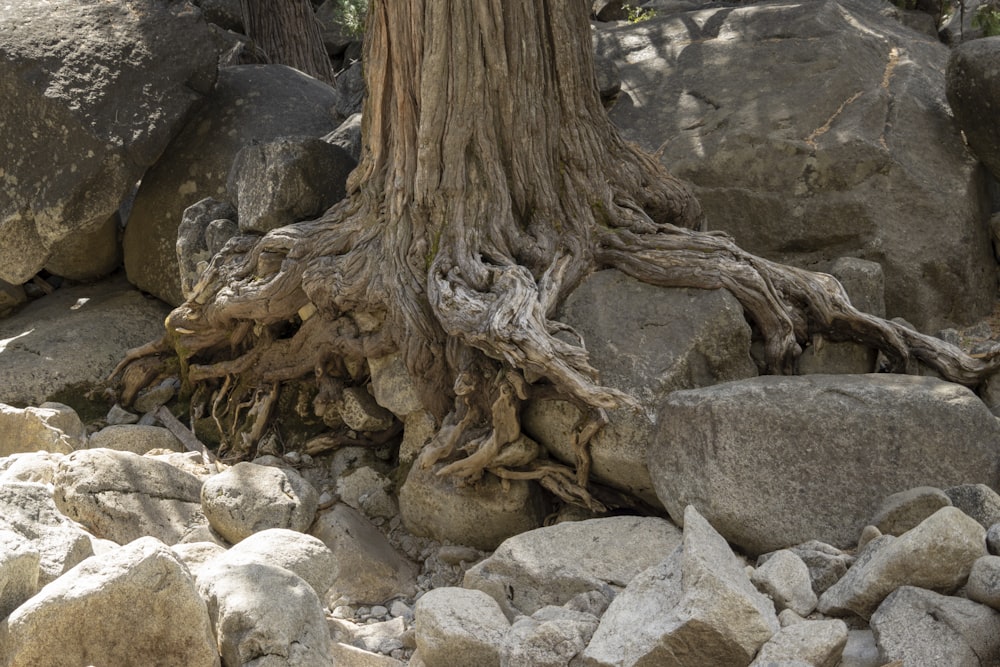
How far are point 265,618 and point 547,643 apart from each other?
0.91m

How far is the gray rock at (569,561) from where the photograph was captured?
13.8 feet

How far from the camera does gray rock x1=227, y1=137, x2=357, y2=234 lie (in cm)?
614

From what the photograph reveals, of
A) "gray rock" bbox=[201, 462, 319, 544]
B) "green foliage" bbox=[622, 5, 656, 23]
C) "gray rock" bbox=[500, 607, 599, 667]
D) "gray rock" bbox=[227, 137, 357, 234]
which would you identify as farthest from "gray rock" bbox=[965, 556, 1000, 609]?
"green foliage" bbox=[622, 5, 656, 23]

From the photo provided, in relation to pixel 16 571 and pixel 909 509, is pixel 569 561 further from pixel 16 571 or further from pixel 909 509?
pixel 16 571

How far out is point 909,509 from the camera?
161 inches

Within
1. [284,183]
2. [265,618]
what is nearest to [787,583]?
[265,618]

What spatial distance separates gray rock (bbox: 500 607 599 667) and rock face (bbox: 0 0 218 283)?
168 inches

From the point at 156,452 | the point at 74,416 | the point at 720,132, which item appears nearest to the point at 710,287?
the point at 720,132

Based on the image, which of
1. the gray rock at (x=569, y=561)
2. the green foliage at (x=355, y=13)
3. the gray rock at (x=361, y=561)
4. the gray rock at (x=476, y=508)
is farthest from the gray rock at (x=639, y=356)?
the green foliage at (x=355, y=13)

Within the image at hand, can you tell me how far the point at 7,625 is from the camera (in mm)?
3215

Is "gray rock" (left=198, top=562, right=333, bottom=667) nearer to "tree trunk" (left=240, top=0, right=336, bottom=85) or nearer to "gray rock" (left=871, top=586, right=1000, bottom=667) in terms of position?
"gray rock" (left=871, top=586, right=1000, bottom=667)

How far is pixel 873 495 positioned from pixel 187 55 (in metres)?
5.04

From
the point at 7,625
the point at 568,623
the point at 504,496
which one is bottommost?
the point at 504,496

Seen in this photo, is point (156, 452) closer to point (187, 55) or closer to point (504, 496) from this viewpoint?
point (504, 496)
